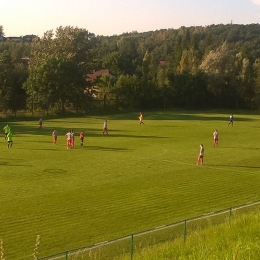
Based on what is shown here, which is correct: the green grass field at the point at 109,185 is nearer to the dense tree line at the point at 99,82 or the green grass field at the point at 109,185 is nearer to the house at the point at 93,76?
the dense tree line at the point at 99,82

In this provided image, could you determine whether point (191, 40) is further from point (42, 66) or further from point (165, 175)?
point (165, 175)

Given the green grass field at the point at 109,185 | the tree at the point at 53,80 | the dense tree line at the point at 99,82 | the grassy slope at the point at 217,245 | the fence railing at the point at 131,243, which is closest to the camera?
the grassy slope at the point at 217,245

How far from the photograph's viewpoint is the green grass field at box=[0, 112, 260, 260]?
1681 centimetres

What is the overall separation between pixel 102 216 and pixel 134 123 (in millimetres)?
40418

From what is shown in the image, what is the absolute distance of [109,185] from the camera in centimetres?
Answer: 2394

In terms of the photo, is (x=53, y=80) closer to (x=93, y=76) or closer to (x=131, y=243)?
(x=93, y=76)

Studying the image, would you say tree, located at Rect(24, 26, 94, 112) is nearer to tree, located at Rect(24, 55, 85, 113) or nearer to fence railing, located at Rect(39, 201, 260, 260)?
tree, located at Rect(24, 55, 85, 113)

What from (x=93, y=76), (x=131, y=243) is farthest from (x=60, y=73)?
(x=131, y=243)

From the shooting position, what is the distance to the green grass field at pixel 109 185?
1681 centimetres

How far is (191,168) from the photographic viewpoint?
29.3 m

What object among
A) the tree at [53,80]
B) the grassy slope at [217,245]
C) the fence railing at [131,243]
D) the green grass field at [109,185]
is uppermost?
the tree at [53,80]

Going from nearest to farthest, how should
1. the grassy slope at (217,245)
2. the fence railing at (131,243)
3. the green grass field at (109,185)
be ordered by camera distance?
the grassy slope at (217,245)
the fence railing at (131,243)
the green grass field at (109,185)

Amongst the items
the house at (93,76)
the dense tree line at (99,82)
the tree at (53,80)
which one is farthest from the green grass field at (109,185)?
the house at (93,76)

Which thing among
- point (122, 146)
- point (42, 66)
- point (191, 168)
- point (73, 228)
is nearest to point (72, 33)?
point (42, 66)
